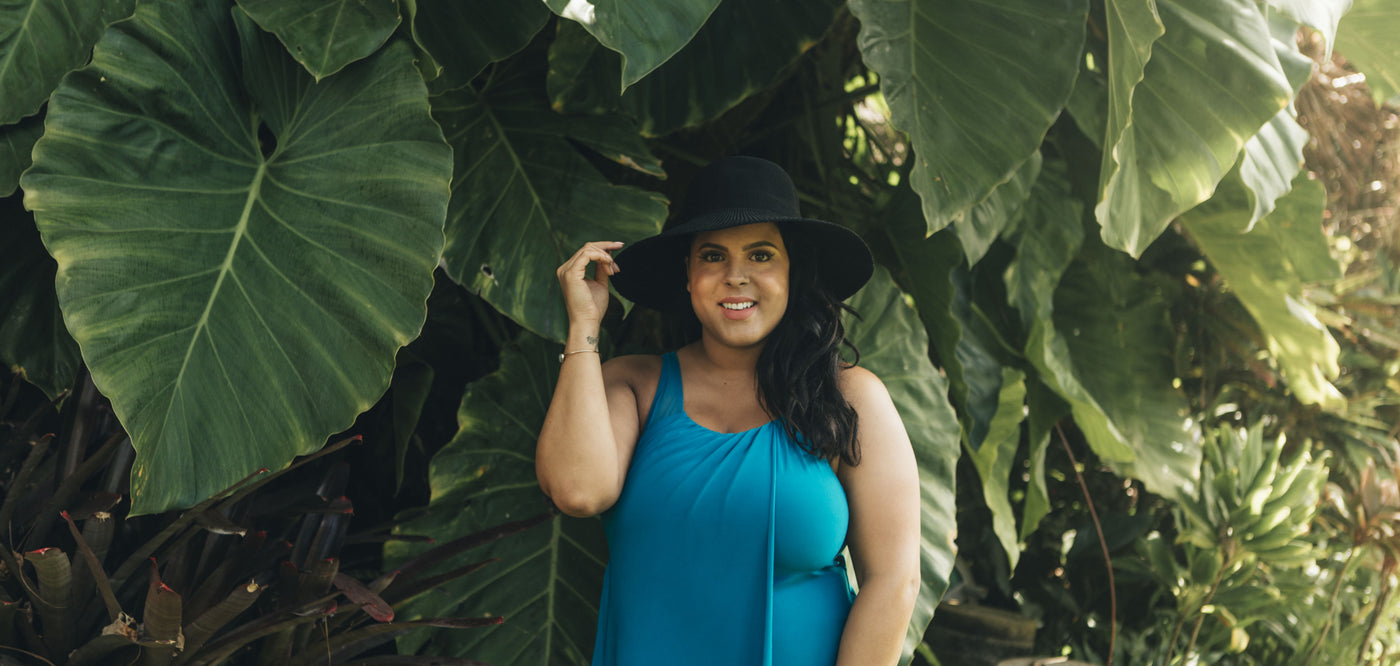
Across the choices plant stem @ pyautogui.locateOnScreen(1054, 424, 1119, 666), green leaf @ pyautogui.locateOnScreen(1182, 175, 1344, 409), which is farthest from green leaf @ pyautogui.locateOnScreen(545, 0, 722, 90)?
green leaf @ pyautogui.locateOnScreen(1182, 175, 1344, 409)

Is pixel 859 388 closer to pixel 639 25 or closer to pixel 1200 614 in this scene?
pixel 639 25

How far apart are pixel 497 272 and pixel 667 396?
0.42 meters

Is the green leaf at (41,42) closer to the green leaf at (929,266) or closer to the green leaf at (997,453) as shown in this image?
the green leaf at (929,266)

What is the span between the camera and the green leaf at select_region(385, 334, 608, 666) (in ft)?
5.14

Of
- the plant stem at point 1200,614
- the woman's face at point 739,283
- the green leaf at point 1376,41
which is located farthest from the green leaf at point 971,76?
the plant stem at point 1200,614

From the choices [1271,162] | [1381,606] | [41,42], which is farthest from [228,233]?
[1381,606]

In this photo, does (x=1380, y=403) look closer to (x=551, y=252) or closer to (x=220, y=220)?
(x=551, y=252)

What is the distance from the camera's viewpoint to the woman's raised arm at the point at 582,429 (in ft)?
3.74

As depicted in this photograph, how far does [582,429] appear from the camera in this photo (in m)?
1.14

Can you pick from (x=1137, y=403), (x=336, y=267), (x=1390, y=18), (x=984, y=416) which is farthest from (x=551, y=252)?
(x=1390, y=18)

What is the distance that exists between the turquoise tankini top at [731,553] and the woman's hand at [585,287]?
0.57 ft

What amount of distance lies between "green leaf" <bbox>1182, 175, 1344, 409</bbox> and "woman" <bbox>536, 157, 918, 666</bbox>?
5.06 ft

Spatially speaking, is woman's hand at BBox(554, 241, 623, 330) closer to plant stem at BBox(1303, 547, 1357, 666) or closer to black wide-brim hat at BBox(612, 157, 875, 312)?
black wide-brim hat at BBox(612, 157, 875, 312)

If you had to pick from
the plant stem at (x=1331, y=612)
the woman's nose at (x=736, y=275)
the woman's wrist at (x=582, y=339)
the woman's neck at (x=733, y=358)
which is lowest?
the plant stem at (x=1331, y=612)
